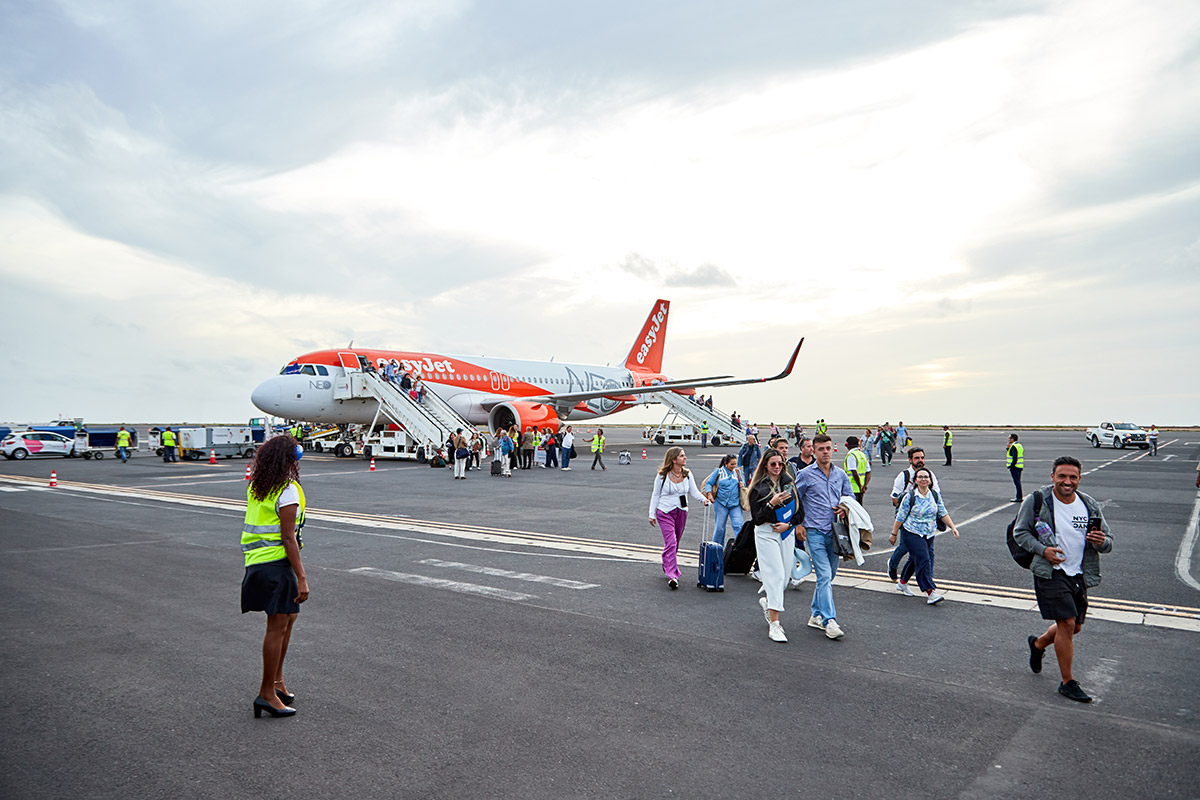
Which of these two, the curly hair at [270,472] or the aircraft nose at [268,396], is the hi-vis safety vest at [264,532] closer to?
the curly hair at [270,472]

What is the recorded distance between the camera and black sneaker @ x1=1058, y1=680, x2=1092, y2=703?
5.09 metres

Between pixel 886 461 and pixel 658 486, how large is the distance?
90.2 ft

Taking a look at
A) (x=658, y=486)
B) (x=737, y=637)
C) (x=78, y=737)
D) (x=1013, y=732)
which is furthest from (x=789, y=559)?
(x=78, y=737)

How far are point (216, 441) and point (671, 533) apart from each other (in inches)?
1186

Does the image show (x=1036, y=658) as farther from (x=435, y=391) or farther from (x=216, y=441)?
(x=216, y=441)

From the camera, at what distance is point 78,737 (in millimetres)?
4469

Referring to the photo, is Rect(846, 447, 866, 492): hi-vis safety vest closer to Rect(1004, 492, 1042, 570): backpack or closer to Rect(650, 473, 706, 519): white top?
Rect(650, 473, 706, 519): white top

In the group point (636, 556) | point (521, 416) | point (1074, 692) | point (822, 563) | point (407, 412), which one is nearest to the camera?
point (1074, 692)

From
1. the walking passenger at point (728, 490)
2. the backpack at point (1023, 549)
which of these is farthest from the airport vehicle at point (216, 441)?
the backpack at point (1023, 549)

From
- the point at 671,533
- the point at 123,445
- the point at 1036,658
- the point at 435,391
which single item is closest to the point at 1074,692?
the point at 1036,658

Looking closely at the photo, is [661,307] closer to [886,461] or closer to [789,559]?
[886,461]

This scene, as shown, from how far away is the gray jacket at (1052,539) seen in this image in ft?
17.2

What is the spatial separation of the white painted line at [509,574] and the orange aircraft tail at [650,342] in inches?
1618

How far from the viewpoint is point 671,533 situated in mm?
8672
